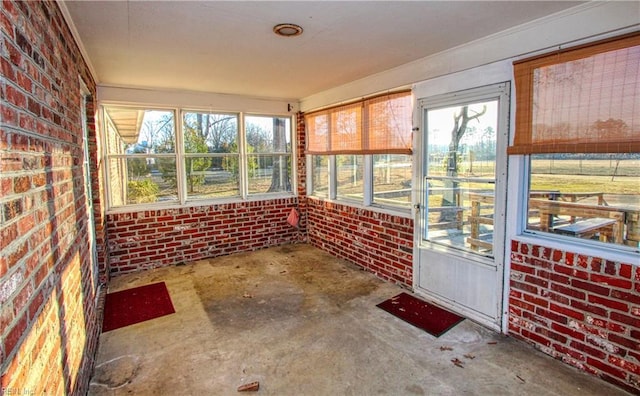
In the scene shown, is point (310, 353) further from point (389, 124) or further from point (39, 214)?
point (389, 124)

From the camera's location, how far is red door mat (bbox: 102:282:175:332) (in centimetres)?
327

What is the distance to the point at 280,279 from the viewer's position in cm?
427

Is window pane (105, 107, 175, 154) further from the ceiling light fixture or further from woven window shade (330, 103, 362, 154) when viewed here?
the ceiling light fixture

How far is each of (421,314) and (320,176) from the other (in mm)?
2823

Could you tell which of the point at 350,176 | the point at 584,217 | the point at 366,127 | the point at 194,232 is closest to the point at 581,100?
the point at 584,217

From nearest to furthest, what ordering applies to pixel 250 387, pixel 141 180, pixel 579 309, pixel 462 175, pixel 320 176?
1. pixel 250 387
2. pixel 579 309
3. pixel 462 175
4. pixel 141 180
5. pixel 320 176

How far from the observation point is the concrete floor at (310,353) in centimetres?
232

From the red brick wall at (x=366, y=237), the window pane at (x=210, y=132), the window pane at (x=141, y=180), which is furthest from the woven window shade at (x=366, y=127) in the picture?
the window pane at (x=141, y=180)

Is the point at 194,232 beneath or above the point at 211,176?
beneath

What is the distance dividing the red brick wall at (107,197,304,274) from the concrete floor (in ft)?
3.63

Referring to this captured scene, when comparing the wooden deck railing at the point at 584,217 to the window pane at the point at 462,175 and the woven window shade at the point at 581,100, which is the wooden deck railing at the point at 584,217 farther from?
the woven window shade at the point at 581,100

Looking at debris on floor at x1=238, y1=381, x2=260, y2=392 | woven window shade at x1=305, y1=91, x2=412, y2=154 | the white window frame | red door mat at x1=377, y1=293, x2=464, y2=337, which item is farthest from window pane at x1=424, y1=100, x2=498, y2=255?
the white window frame

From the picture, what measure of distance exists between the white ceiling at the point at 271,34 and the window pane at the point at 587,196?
1.06 m

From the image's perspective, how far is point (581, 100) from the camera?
2.34 meters
